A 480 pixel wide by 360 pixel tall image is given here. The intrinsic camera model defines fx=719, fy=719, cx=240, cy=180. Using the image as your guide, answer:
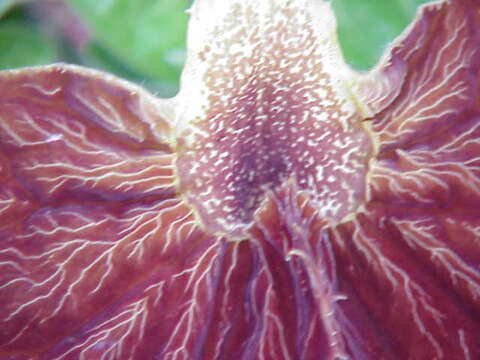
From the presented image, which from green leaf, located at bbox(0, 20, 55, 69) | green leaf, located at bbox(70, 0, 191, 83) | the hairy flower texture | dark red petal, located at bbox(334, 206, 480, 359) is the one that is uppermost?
green leaf, located at bbox(0, 20, 55, 69)

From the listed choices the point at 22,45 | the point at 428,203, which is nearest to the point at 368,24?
the point at 428,203

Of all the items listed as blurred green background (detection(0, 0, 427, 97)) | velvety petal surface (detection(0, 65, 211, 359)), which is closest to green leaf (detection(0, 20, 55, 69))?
blurred green background (detection(0, 0, 427, 97))

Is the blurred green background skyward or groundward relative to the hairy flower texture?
skyward

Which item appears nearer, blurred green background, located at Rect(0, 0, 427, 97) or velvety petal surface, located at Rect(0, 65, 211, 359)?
velvety petal surface, located at Rect(0, 65, 211, 359)

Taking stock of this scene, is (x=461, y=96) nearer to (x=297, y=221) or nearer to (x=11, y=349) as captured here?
(x=297, y=221)

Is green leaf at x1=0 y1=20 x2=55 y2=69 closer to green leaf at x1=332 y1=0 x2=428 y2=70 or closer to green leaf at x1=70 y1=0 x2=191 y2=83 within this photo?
green leaf at x1=70 y1=0 x2=191 y2=83

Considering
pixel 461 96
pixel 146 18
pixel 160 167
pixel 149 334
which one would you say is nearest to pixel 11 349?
pixel 149 334
